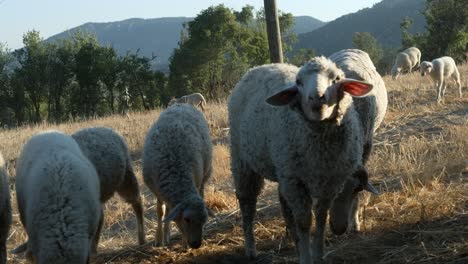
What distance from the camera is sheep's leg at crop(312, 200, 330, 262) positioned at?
4492 mm

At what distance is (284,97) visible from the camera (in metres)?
3.99

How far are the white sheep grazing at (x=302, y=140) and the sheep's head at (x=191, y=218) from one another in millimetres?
460

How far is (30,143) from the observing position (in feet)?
18.1

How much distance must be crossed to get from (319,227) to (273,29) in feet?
17.1

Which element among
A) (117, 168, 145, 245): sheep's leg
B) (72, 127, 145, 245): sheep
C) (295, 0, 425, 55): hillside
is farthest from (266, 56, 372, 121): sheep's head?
(295, 0, 425, 55): hillside

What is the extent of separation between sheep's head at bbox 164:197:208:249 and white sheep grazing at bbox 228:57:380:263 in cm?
46

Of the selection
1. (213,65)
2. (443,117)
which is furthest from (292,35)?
(443,117)

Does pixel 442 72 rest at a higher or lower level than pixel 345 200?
higher

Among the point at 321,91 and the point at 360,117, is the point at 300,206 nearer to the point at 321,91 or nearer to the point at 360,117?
the point at 321,91

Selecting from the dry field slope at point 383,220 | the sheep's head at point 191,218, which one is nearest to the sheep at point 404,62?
the dry field slope at point 383,220

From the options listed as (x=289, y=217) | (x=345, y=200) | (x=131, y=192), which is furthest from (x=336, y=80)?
(x=131, y=192)

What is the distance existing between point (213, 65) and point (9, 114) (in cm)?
2052

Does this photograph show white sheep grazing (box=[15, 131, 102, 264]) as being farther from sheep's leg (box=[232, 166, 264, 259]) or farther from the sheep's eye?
the sheep's eye

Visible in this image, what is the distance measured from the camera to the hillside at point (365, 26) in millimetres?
162875
